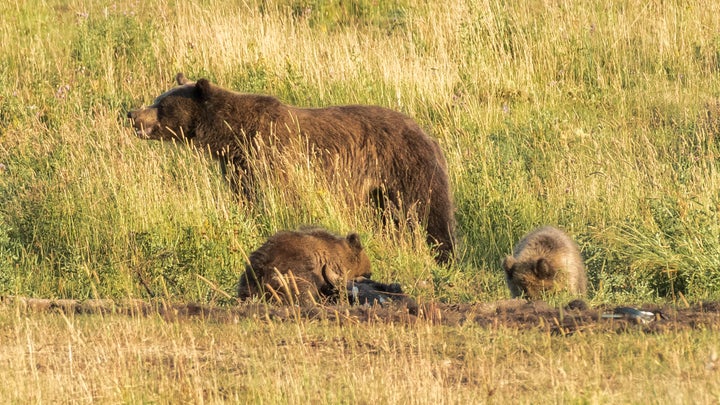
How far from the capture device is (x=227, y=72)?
17.9m

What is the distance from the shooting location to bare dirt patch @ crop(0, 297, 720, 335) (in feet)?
23.9

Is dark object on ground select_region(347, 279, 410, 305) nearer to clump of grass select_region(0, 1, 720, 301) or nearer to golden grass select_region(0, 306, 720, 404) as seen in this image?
clump of grass select_region(0, 1, 720, 301)

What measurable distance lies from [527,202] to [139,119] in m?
4.38

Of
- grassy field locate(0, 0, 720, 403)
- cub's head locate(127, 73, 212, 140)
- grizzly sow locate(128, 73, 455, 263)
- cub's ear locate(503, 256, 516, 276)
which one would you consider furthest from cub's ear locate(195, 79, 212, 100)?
cub's ear locate(503, 256, 516, 276)

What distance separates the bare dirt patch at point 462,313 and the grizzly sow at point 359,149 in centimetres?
366

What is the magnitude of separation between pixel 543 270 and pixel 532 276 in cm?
14

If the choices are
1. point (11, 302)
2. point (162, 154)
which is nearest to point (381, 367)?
point (11, 302)

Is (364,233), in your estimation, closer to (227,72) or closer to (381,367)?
(381,367)

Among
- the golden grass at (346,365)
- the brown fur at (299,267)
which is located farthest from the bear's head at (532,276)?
the golden grass at (346,365)

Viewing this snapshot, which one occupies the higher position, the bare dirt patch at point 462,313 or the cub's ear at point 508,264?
the bare dirt patch at point 462,313

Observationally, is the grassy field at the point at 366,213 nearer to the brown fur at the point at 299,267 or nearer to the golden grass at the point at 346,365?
the golden grass at the point at 346,365

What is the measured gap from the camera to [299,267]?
9.36 m

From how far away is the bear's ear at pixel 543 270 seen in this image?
10.0m

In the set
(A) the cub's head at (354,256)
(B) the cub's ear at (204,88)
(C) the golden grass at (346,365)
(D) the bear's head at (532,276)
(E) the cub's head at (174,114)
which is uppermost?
(B) the cub's ear at (204,88)
